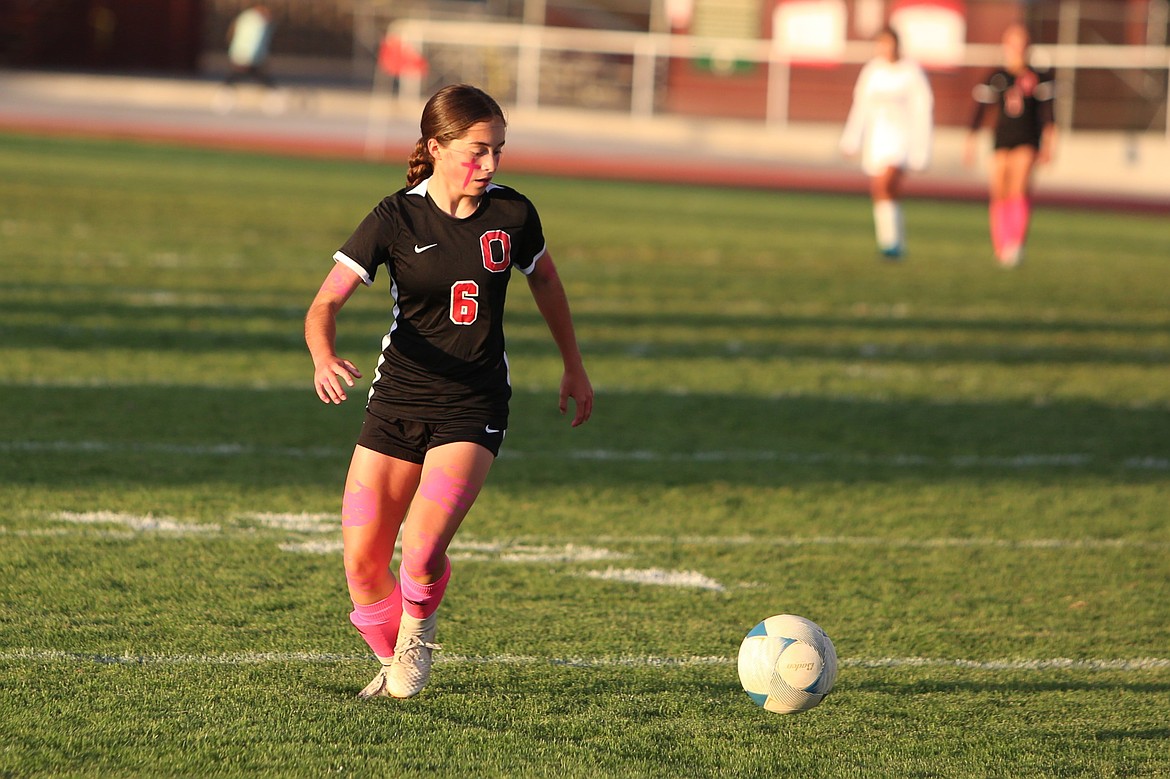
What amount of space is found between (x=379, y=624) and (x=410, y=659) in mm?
173

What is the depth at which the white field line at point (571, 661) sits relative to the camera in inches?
183

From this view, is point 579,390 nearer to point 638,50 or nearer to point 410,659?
point 410,659

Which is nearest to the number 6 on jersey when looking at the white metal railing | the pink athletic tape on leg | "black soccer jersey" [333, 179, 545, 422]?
"black soccer jersey" [333, 179, 545, 422]

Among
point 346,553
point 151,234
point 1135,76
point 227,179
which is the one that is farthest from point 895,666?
point 1135,76

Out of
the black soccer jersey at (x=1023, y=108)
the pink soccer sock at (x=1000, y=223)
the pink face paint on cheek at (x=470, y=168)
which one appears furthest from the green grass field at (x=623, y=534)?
the black soccer jersey at (x=1023, y=108)

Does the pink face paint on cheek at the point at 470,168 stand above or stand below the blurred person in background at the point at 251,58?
below

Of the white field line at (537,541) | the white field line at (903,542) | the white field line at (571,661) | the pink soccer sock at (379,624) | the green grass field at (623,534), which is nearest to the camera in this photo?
the green grass field at (623,534)

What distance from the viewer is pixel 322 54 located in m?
42.4

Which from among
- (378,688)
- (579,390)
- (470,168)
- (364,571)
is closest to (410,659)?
(378,688)

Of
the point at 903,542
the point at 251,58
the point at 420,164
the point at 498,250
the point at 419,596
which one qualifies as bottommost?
the point at 903,542

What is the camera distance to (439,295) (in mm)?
4422

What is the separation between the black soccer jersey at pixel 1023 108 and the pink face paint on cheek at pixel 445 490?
1333cm

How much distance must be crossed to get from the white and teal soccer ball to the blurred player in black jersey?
12.7m

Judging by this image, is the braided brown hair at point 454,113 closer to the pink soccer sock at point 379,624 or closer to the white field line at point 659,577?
the pink soccer sock at point 379,624
